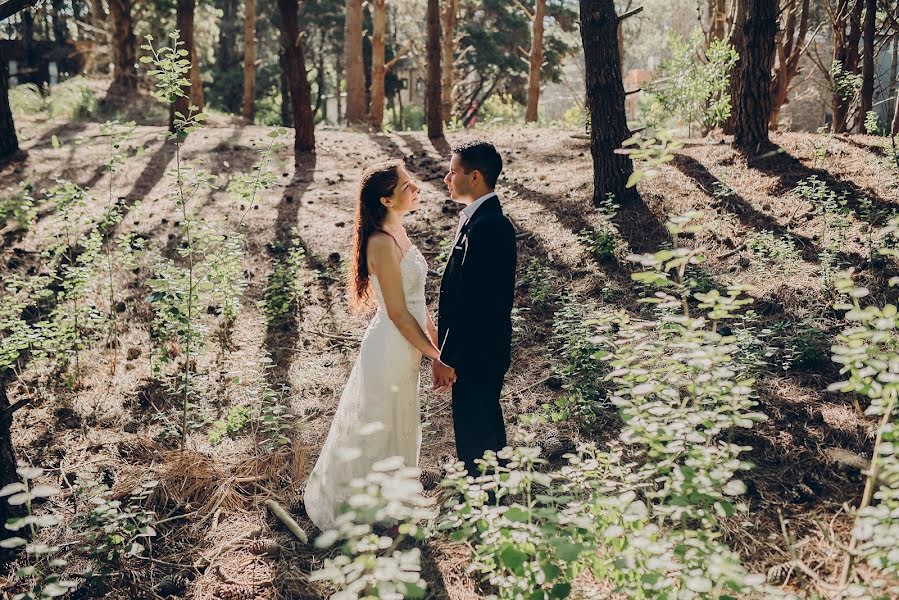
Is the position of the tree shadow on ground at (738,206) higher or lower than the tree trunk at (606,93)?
lower

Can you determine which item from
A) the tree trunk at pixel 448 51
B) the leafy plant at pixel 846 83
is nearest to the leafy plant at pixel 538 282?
the leafy plant at pixel 846 83

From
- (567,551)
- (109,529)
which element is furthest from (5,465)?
(567,551)

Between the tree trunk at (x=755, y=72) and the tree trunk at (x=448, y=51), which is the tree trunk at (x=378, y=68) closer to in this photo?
the tree trunk at (x=448, y=51)

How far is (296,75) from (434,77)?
11.8 feet

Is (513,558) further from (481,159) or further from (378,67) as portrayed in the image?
(378,67)

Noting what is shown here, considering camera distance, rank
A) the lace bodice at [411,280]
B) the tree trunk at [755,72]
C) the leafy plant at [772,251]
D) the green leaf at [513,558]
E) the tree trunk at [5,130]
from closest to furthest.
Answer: the green leaf at [513,558] → the lace bodice at [411,280] → the leafy plant at [772,251] → the tree trunk at [755,72] → the tree trunk at [5,130]

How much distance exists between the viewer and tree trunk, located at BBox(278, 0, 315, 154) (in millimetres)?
12070

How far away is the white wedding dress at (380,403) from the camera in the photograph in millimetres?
3932

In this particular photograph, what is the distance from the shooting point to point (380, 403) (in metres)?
3.98

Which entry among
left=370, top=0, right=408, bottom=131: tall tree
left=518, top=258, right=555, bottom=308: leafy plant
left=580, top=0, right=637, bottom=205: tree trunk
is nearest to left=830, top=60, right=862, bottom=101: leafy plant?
left=580, top=0, right=637, bottom=205: tree trunk

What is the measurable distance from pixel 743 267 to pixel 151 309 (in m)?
6.11

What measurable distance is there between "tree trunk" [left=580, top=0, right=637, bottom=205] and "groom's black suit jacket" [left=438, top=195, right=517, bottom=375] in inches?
198

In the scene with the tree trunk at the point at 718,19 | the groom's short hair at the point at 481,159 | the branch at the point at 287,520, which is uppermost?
the tree trunk at the point at 718,19

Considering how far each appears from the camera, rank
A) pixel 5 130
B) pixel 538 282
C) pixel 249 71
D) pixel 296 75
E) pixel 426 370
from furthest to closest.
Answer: pixel 249 71
pixel 296 75
pixel 5 130
pixel 538 282
pixel 426 370
